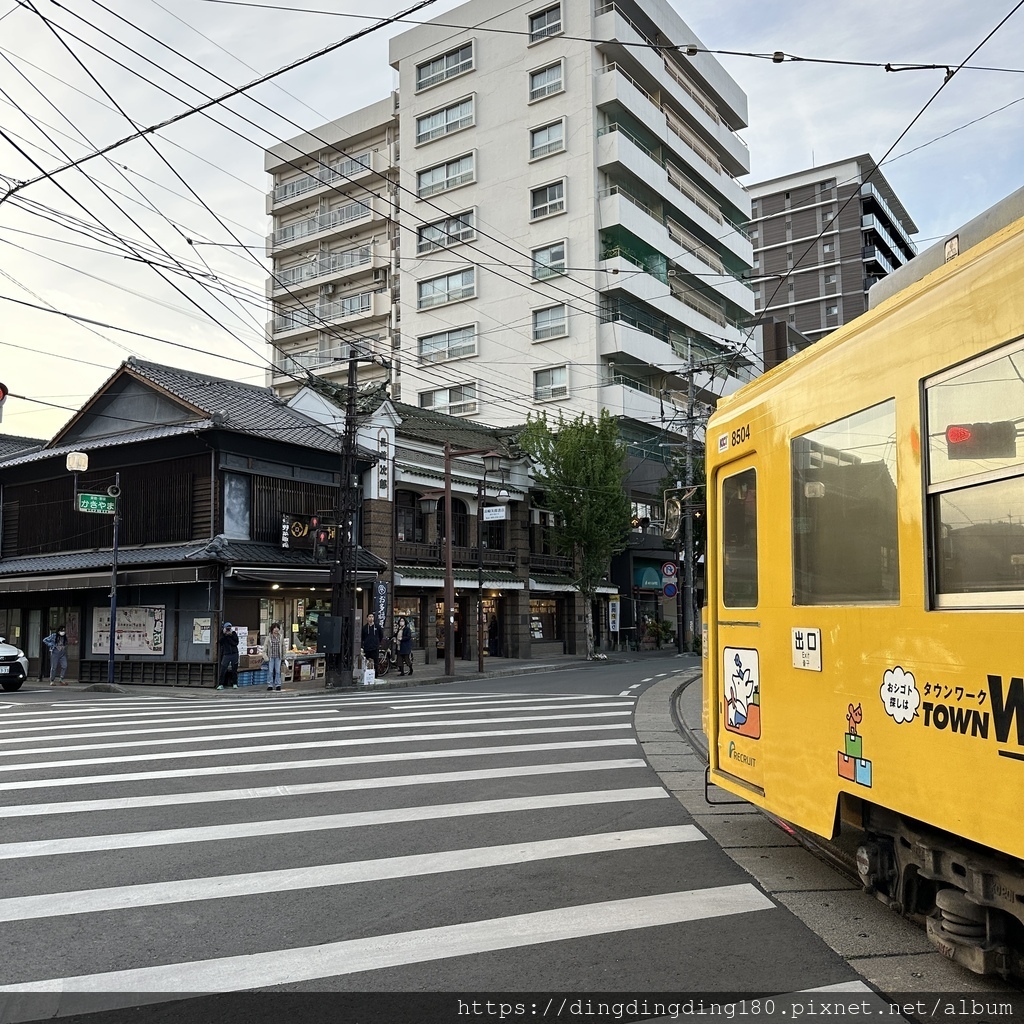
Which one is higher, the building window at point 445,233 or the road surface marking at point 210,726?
the building window at point 445,233

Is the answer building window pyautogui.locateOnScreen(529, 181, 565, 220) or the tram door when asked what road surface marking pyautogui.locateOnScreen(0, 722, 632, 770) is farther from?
building window pyautogui.locateOnScreen(529, 181, 565, 220)

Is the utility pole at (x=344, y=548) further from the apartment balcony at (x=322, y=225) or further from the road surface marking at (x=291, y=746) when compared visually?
the apartment balcony at (x=322, y=225)

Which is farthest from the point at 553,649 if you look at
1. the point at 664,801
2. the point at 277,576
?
the point at 664,801

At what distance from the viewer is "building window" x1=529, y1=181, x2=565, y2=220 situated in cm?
4547

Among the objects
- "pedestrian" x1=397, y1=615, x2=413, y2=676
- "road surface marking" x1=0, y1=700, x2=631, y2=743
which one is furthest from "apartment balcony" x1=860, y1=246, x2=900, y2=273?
"road surface marking" x1=0, y1=700, x2=631, y2=743

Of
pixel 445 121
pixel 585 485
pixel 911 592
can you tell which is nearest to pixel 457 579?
pixel 585 485

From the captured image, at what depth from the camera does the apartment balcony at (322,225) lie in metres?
58.3

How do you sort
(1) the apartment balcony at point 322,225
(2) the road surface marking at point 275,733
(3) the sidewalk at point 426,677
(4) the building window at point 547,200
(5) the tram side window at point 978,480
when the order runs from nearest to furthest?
1. (5) the tram side window at point 978,480
2. (2) the road surface marking at point 275,733
3. (3) the sidewalk at point 426,677
4. (4) the building window at point 547,200
5. (1) the apartment balcony at point 322,225

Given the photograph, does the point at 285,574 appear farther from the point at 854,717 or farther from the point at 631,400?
the point at 631,400

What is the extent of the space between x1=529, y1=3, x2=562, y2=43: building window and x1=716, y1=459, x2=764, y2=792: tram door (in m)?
44.9

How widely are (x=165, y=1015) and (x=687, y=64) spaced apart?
55.5 metres

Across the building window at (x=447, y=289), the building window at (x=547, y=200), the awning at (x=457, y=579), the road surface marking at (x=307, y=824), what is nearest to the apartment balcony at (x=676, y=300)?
the building window at (x=547, y=200)

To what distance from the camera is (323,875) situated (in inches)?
246

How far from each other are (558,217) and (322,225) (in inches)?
851
